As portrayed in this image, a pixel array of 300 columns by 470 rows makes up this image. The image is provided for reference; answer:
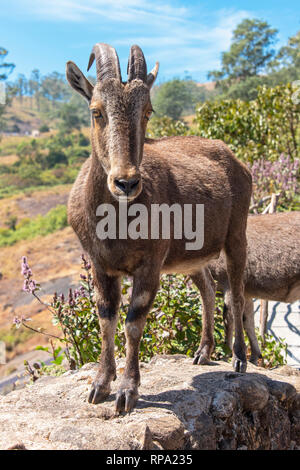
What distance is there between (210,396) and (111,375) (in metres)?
0.83

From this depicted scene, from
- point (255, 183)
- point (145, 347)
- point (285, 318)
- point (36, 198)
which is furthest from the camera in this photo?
point (36, 198)

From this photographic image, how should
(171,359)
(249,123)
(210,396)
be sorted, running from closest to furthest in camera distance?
(210,396)
(171,359)
(249,123)

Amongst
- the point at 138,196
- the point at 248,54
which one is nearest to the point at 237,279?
the point at 138,196

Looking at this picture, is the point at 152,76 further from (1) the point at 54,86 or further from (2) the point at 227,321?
(1) the point at 54,86

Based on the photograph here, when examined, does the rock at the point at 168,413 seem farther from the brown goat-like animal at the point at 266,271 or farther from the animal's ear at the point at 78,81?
the animal's ear at the point at 78,81

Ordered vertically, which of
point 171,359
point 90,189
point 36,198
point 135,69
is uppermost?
point 135,69

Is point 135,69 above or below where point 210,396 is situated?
above

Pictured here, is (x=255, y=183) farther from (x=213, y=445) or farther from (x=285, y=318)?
(x=213, y=445)

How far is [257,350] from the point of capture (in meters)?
6.17

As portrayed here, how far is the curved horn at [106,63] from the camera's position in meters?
3.30

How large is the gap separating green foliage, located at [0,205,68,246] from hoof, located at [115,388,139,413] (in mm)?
35973

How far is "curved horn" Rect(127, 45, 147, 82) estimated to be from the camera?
132 inches

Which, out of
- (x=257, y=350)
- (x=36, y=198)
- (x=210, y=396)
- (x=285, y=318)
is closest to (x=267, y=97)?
(x=285, y=318)

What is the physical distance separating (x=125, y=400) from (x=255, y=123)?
1126 cm
